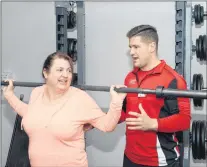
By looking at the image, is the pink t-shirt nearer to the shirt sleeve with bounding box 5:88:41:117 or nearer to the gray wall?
A: the shirt sleeve with bounding box 5:88:41:117

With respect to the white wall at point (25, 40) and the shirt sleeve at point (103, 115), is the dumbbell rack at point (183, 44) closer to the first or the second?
the shirt sleeve at point (103, 115)

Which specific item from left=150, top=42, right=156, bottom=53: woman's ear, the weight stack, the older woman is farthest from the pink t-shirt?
the weight stack

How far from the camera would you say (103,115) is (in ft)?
6.41

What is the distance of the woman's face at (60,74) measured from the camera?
77.9 inches

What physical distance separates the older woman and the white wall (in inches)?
59.0

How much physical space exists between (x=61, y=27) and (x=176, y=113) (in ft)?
4.39

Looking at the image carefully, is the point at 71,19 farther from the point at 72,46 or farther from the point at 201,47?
the point at 201,47

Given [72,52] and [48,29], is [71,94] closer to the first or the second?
[72,52]

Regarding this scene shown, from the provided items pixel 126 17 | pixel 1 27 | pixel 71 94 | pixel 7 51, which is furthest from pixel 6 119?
pixel 71 94

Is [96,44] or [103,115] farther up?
[96,44]

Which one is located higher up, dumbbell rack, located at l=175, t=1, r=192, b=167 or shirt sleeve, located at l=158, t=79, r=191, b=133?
dumbbell rack, located at l=175, t=1, r=192, b=167

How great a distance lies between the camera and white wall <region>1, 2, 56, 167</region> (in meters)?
3.47

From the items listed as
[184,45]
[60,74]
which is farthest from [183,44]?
[60,74]

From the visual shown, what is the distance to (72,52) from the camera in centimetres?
305
